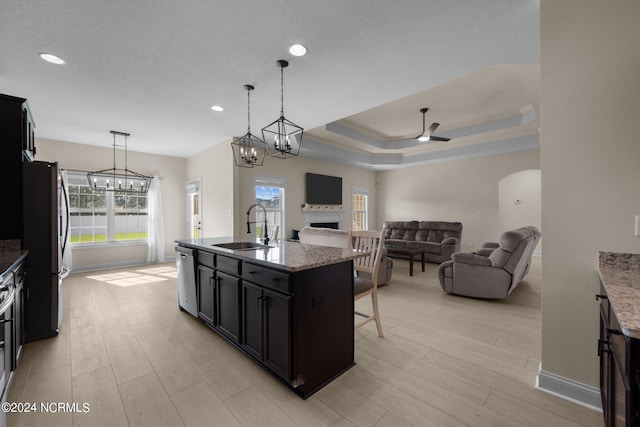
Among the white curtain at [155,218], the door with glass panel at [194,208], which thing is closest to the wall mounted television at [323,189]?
the door with glass panel at [194,208]

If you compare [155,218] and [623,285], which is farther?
[155,218]

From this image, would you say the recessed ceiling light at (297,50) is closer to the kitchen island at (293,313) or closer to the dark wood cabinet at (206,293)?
the kitchen island at (293,313)

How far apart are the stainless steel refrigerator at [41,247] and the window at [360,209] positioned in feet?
22.5

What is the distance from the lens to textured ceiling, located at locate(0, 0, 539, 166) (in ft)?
6.42

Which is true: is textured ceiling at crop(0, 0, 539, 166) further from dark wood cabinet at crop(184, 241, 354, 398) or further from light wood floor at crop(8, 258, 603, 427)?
light wood floor at crop(8, 258, 603, 427)

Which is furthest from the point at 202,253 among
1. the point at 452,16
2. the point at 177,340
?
the point at 452,16

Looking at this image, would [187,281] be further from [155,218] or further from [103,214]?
[103,214]

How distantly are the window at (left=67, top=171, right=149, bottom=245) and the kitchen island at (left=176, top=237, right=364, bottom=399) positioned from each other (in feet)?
17.5

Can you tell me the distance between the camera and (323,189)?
23.8ft

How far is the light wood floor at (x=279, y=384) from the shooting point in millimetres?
1605

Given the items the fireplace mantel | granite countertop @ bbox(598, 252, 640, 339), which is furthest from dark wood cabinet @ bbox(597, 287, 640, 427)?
the fireplace mantel

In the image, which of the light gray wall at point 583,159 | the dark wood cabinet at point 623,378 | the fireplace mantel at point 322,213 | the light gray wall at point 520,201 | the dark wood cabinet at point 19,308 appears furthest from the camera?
the light gray wall at point 520,201

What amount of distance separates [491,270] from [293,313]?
3.17 metres

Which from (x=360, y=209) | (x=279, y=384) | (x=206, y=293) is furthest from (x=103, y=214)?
(x=360, y=209)
